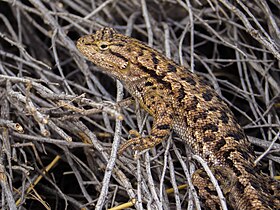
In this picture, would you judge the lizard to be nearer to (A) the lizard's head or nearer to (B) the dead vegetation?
(A) the lizard's head

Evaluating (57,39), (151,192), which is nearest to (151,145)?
(151,192)

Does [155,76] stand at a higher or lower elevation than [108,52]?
lower

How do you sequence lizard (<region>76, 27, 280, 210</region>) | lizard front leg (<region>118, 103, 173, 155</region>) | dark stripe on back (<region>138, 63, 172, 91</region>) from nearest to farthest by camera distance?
lizard (<region>76, 27, 280, 210</region>) → lizard front leg (<region>118, 103, 173, 155</region>) → dark stripe on back (<region>138, 63, 172, 91</region>)

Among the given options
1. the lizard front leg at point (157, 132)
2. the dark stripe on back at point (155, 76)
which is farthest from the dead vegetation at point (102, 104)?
the dark stripe on back at point (155, 76)

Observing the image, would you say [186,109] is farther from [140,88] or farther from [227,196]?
[227,196]

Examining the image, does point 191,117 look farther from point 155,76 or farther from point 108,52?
point 108,52

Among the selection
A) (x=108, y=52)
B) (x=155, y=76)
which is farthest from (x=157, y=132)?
(x=108, y=52)

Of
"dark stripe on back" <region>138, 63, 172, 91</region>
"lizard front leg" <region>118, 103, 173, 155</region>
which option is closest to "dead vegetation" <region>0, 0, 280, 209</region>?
"lizard front leg" <region>118, 103, 173, 155</region>
